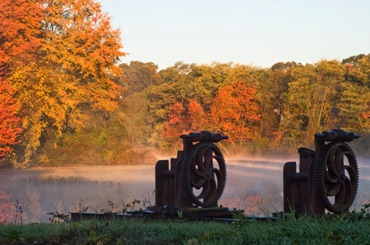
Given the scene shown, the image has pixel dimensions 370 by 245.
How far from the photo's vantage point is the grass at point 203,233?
7004mm

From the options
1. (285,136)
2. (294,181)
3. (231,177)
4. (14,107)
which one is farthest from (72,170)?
(294,181)

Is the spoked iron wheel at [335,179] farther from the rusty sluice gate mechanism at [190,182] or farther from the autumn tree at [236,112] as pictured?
the autumn tree at [236,112]

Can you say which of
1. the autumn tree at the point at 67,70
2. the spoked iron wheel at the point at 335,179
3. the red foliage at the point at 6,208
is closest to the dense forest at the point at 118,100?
the autumn tree at the point at 67,70

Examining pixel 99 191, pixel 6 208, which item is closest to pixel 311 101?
pixel 99 191

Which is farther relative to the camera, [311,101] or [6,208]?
[311,101]

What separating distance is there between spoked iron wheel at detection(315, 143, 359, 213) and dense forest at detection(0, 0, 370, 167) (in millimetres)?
22909

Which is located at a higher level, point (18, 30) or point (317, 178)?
point (18, 30)

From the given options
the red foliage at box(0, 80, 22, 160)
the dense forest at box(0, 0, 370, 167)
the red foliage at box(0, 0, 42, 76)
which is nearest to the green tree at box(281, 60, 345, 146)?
the dense forest at box(0, 0, 370, 167)

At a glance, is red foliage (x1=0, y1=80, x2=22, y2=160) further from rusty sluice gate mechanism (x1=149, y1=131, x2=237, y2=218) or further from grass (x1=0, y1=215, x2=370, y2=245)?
grass (x1=0, y1=215, x2=370, y2=245)

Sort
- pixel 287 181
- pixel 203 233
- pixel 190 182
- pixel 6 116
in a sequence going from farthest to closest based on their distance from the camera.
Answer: pixel 6 116 < pixel 190 182 < pixel 287 181 < pixel 203 233

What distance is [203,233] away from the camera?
8273 millimetres

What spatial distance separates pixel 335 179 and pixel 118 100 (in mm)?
34955

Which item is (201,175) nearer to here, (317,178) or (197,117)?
(317,178)

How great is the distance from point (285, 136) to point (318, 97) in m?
3.18
